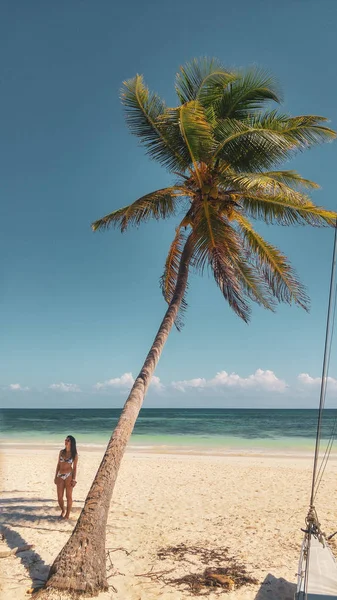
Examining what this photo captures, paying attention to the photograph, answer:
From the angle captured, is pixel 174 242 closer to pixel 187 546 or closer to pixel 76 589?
pixel 187 546

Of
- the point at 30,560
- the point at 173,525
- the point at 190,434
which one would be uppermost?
the point at 30,560

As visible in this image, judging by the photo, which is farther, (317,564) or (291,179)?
(291,179)

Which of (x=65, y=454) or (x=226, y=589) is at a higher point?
(x=65, y=454)

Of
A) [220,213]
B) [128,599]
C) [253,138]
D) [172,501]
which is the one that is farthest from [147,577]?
[253,138]

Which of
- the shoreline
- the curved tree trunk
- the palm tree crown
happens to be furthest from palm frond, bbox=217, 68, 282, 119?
the shoreline

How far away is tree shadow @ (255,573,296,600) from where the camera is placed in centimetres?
530

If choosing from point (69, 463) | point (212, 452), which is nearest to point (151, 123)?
point (69, 463)

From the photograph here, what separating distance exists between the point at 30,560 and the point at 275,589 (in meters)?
3.27

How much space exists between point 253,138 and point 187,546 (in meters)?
6.64

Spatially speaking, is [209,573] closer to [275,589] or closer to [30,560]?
[275,589]

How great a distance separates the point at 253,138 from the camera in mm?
7391

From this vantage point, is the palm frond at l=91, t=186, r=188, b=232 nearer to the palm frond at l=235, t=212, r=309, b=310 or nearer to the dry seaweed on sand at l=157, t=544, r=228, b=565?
the palm frond at l=235, t=212, r=309, b=310

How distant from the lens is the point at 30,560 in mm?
6141

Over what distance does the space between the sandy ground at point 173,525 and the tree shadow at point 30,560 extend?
0.01 meters
